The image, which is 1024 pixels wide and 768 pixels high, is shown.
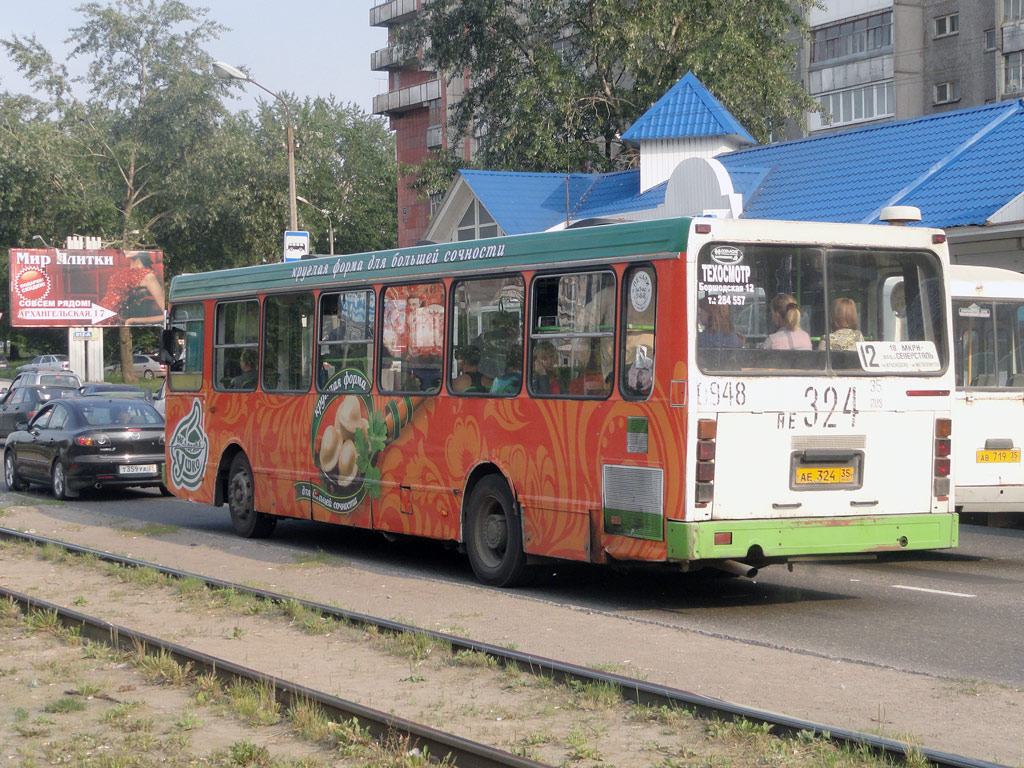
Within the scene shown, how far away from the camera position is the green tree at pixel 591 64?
41.0 m

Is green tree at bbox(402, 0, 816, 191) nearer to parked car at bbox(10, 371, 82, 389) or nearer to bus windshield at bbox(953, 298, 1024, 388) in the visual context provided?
parked car at bbox(10, 371, 82, 389)

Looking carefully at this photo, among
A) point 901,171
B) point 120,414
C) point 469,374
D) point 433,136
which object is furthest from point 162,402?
point 433,136

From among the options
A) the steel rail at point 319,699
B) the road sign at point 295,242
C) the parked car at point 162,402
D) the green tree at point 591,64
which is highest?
the green tree at point 591,64

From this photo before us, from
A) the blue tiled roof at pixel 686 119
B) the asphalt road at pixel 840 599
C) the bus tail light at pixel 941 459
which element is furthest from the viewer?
the blue tiled roof at pixel 686 119

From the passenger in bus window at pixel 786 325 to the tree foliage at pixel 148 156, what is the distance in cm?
5366

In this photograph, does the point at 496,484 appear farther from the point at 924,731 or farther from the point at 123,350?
the point at 123,350

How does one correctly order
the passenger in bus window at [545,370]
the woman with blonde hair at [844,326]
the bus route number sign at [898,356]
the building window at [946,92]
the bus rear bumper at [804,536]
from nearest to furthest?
the bus rear bumper at [804,536]
the woman with blonde hair at [844,326]
the bus route number sign at [898,356]
the passenger in bus window at [545,370]
the building window at [946,92]

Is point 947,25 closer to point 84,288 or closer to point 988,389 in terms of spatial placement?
point 84,288

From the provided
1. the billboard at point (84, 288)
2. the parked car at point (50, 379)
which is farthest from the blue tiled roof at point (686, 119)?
the billboard at point (84, 288)

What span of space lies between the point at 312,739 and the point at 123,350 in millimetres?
62595

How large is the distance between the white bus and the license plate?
1110cm

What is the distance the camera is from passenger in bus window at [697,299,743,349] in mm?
9125

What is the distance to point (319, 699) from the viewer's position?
6676mm

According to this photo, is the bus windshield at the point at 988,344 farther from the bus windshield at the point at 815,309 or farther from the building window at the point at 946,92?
the building window at the point at 946,92
